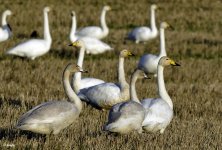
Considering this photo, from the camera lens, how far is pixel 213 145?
23.7 ft

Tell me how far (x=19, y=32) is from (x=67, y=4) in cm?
919

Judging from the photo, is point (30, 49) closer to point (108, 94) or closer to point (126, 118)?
point (108, 94)

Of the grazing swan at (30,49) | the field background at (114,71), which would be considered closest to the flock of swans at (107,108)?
the field background at (114,71)

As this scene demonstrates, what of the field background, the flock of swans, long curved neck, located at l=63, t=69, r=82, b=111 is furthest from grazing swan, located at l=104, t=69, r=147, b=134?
long curved neck, located at l=63, t=69, r=82, b=111

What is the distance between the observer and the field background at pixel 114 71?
7.32 metres

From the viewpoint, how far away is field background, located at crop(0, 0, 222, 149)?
732cm

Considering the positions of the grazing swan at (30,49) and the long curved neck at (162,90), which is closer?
the long curved neck at (162,90)

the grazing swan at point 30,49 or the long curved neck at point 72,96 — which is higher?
the long curved neck at point 72,96

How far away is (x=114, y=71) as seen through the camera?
14531mm

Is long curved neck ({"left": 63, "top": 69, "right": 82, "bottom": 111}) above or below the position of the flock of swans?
above

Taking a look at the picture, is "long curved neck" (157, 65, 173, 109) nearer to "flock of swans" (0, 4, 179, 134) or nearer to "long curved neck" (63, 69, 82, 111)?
"flock of swans" (0, 4, 179, 134)

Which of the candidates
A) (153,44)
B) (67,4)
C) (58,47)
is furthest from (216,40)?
(67,4)

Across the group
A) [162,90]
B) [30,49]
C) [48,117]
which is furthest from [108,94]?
[30,49]

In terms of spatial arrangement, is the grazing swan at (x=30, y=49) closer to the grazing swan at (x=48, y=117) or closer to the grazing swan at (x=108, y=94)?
the grazing swan at (x=108, y=94)
